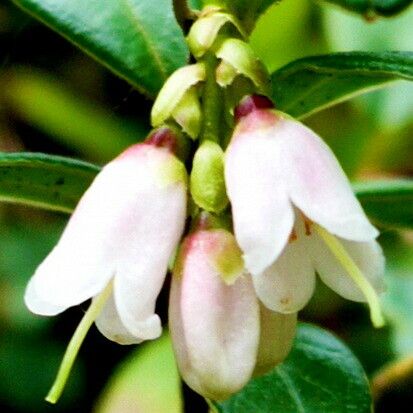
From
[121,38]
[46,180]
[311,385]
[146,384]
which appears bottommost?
[146,384]

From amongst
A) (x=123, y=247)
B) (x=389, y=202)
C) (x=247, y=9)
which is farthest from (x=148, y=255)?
(x=389, y=202)

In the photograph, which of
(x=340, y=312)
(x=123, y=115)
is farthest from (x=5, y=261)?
(x=340, y=312)

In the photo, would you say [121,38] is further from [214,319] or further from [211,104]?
[214,319]

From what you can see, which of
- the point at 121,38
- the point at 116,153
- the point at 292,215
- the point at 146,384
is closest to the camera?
the point at 292,215

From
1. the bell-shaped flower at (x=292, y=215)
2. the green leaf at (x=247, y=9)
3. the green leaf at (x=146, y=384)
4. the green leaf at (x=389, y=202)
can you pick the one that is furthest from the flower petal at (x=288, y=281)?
the green leaf at (x=146, y=384)

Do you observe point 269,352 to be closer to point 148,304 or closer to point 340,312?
point 148,304

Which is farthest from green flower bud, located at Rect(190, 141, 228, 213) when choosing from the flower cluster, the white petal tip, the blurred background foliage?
the blurred background foliage

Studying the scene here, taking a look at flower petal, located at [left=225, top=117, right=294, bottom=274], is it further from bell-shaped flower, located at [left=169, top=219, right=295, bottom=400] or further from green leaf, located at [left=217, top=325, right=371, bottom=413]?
Result: green leaf, located at [left=217, top=325, right=371, bottom=413]

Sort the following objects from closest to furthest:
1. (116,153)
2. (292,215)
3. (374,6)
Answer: (292,215) < (374,6) < (116,153)

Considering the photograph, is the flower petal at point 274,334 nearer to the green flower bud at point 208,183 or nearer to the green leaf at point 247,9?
the green flower bud at point 208,183
